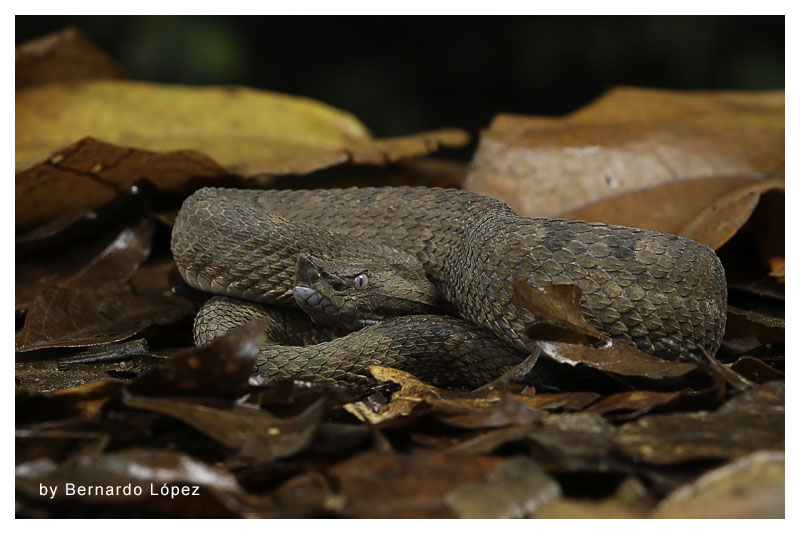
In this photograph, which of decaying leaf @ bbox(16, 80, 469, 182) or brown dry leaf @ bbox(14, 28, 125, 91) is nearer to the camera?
decaying leaf @ bbox(16, 80, 469, 182)

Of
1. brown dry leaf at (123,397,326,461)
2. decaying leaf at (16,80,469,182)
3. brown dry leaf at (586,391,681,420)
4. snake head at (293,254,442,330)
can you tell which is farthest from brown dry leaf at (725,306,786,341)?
decaying leaf at (16,80,469,182)

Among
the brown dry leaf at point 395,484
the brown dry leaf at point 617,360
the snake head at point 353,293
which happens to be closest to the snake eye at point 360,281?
the snake head at point 353,293

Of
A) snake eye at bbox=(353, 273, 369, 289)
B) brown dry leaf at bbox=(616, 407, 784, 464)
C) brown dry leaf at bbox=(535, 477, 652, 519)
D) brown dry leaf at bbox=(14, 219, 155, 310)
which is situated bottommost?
brown dry leaf at bbox=(14, 219, 155, 310)

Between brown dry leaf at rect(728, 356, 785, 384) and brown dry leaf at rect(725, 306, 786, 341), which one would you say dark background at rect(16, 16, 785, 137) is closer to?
brown dry leaf at rect(725, 306, 786, 341)

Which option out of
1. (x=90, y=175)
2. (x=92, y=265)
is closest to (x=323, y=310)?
→ (x=92, y=265)

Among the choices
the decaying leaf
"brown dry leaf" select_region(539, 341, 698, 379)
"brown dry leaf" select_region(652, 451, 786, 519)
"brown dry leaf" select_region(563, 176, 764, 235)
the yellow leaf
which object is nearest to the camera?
"brown dry leaf" select_region(652, 451, 786, 519)

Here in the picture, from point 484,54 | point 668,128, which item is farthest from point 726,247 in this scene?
point 484,54

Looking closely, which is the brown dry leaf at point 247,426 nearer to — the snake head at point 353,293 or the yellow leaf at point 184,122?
the snake head at point 353,293

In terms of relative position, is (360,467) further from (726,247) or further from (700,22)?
(700,22)
